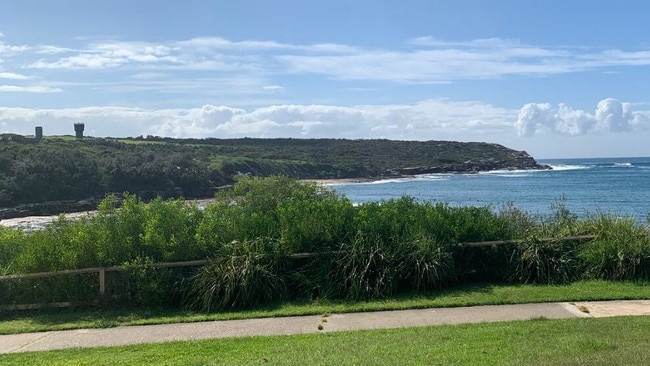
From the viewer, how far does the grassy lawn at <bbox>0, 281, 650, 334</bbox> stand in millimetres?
9773

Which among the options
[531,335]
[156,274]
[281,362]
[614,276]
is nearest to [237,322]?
[156,274]

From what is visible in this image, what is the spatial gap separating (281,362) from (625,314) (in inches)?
208

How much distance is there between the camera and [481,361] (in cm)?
636

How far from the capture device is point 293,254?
11312 mm

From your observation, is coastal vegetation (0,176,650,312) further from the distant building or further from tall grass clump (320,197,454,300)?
the distant building

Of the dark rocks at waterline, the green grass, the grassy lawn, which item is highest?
the green grass

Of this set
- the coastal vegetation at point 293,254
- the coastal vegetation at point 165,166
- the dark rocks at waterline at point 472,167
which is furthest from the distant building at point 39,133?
the coastal vegetation at point 293,254

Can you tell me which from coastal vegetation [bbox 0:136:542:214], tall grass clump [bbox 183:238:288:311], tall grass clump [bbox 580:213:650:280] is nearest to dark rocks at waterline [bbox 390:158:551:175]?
coastal vegetation [bbox 0:136:542:214]

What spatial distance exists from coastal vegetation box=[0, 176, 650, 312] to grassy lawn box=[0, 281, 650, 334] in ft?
1.22

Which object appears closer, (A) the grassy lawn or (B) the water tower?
(A) the grassy lawn

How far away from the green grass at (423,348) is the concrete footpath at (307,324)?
0.54 metres

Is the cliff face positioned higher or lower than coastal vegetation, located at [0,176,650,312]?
lower

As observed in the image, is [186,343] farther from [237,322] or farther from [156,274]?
[156,274]

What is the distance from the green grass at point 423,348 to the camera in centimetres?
643
